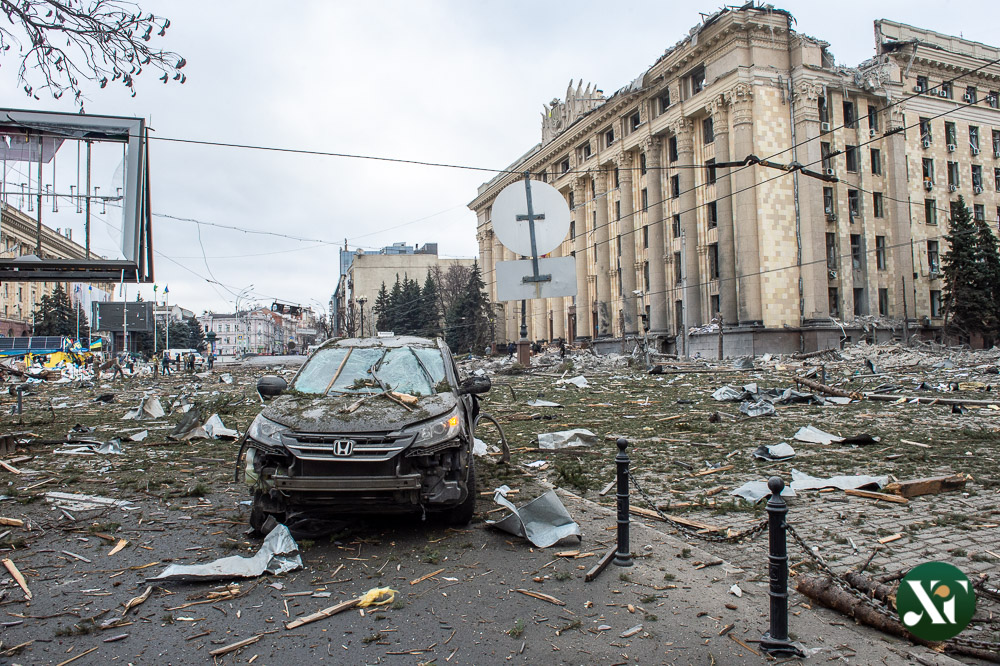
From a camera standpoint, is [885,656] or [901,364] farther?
[901,364]

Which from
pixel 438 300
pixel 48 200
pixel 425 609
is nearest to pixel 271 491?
pixel 425 609

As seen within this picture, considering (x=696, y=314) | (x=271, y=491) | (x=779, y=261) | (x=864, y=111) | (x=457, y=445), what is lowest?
(x=271, y=491)

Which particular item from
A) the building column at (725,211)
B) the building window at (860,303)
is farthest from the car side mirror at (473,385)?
the building window at (860,303)

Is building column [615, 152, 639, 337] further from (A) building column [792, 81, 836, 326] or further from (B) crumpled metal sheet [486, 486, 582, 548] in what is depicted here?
(B) crumpled metal sheet [486, 486, 582, 548]

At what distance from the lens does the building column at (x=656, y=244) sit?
49.2m

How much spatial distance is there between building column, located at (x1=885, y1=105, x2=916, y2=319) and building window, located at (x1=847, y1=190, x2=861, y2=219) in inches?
113

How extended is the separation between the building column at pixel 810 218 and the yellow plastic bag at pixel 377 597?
42.2 m

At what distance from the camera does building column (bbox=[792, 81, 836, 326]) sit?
40.8 metres

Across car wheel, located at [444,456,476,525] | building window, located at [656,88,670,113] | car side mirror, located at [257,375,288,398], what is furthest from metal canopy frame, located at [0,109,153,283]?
building window, located at [656,88,670,113]

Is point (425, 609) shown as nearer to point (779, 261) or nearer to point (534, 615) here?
point (534, 615)

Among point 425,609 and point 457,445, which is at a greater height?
point 457,445

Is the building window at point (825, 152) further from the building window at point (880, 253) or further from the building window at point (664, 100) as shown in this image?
the building window at point (664, 100)

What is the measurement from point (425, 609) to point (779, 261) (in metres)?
42.2

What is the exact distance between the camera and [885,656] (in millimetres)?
3262
